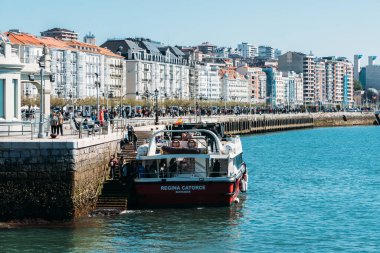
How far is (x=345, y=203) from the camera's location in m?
44.7

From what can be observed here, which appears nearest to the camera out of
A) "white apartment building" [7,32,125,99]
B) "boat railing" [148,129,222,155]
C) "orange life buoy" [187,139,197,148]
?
"boat railing" [148,129,222,155]

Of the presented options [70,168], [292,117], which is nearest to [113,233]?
[70,168]

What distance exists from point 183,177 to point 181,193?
677 millimetres

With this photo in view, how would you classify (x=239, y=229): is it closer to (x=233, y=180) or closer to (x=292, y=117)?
(x=233, y=180)

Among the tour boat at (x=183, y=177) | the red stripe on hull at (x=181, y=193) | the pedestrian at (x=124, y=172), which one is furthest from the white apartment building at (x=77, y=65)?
the red stripe on hull at (x=181, y=193)

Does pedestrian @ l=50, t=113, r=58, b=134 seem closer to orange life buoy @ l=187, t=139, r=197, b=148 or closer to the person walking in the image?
the person walking

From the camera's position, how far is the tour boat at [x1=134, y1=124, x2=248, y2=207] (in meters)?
37.9

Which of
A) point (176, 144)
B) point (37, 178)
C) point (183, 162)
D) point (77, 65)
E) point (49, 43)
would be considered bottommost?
point (37, 178)

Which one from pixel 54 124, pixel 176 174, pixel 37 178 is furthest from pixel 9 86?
pixel 176 174

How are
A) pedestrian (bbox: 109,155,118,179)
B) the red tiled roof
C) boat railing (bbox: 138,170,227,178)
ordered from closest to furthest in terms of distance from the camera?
boat railing (bbox: 138,170,227,178), pedestrian (bbox: 109,155,118,179), the red tiled roof

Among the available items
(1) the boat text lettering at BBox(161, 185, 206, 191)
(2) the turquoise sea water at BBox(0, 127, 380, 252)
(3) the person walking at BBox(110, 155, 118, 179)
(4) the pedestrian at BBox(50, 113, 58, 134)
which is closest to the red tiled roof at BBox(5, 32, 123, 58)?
(2) the turquoise sea water at BBox(0, 127, 380, 252)

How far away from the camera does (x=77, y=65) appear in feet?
529

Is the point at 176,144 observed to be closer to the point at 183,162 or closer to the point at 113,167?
the point at 183,162

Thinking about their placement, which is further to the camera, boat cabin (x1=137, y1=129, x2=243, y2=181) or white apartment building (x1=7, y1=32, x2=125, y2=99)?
white apartment building (x1=7, y1=32, x2=125, y2=99)
